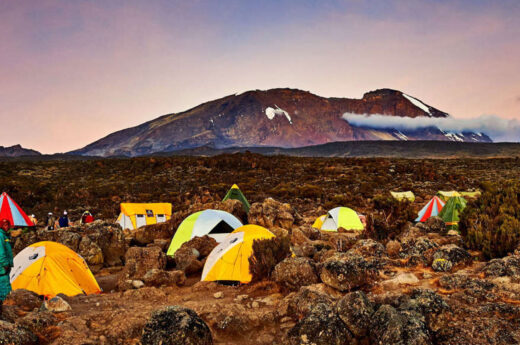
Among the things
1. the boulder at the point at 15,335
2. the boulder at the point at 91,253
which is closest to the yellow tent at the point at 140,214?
the boulder at the point at 91,253

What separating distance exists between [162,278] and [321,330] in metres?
5.06

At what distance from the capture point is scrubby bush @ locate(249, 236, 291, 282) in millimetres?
7727

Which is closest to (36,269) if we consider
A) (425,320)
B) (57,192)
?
(425,320)

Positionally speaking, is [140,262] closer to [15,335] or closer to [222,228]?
[222,228]

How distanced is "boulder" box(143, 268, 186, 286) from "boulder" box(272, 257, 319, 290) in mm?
2769

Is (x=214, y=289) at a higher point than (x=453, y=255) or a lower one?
lower

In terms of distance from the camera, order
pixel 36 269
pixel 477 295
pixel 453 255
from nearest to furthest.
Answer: pixel 477 295, pixel 453 255, pixel 36 269

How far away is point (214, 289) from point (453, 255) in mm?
4905

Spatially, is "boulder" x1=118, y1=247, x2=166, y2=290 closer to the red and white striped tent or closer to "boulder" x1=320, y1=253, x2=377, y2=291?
"boulder" x1=320, y1=253, x2=377, y2=291

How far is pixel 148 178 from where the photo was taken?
131 ft

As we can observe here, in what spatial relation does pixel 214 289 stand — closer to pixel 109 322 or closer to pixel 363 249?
pixel 109 322

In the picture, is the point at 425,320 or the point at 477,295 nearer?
the point at 425,320

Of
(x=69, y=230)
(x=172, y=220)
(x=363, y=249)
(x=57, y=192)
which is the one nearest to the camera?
(x=363, y=249)

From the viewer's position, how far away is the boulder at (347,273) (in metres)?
5.73
